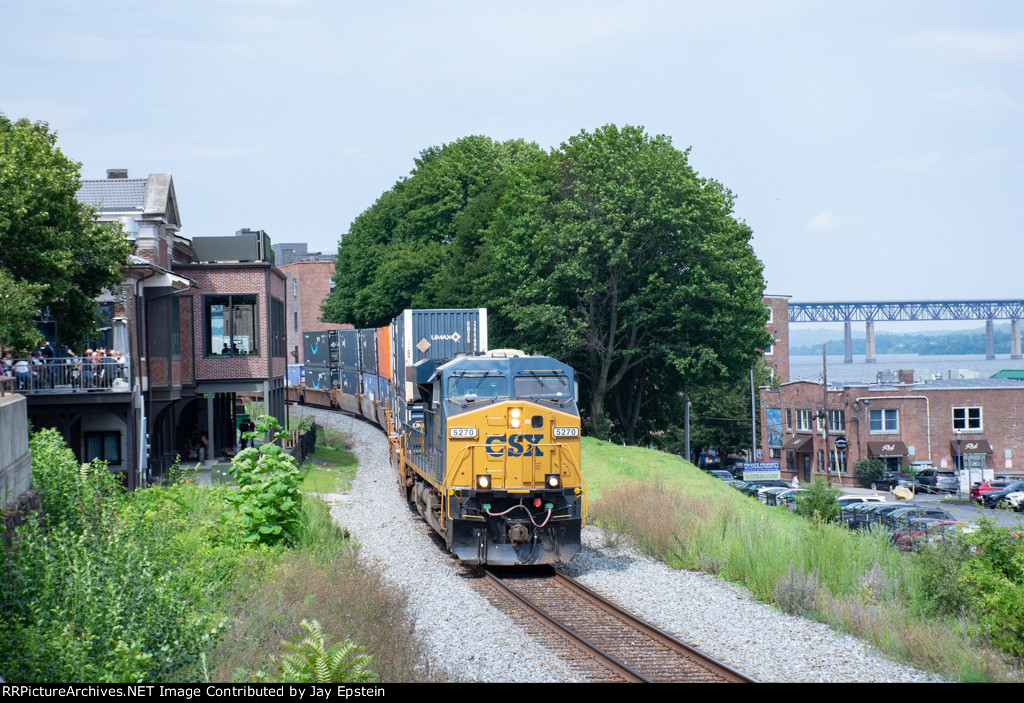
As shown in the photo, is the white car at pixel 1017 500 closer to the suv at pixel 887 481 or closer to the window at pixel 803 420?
the suv at pixel 887 481

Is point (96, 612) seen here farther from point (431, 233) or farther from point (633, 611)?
point (431, 233)

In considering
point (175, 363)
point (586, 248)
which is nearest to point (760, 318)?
point (586, 248)

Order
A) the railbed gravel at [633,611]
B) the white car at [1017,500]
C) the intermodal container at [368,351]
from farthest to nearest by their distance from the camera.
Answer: the white car at [1017,500] < the intermodal container at [368,351] < the railbed gravel at [633,611]

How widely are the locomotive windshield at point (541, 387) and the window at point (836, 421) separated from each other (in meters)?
51.0

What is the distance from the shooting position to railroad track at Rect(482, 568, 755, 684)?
9.95 m

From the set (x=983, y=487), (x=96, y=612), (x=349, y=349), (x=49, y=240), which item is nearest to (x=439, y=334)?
(x=49, y=240)

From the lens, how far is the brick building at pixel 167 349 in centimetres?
2162

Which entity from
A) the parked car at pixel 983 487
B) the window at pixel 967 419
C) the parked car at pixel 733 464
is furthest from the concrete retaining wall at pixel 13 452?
the window at pixel 967 419

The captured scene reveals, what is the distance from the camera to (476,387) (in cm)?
1574

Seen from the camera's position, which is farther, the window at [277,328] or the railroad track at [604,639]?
the window at [277,328]

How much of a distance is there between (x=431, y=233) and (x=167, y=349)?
33.6 metres

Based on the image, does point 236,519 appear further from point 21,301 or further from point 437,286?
point 437,286

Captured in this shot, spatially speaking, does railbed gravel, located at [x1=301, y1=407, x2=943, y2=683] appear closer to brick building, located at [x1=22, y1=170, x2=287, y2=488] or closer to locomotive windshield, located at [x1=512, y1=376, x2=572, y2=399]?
locomotive windshield, located at [x1=512, y1=376, x2=572, y2=399]

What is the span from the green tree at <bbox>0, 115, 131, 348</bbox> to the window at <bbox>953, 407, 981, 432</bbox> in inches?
2251
